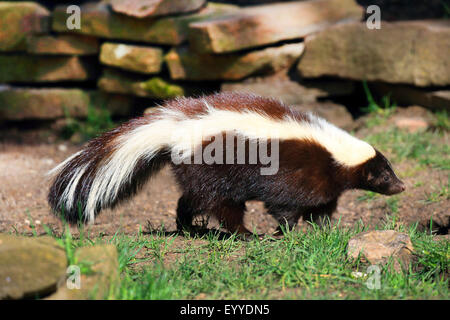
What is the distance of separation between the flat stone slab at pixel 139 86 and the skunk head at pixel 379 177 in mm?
3445

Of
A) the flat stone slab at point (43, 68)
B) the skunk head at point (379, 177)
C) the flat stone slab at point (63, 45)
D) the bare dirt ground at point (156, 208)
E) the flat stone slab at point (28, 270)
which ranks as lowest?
the bare dirt ground at point (156, 208)

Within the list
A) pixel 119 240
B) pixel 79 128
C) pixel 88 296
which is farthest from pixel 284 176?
pixel 79 128

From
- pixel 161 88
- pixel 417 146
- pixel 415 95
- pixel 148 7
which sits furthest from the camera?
pixel 161 88

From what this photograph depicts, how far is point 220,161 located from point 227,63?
3.23 m

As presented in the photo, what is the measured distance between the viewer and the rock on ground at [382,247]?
12.4 ft

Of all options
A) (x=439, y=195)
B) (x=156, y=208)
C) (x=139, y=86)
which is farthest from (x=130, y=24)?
(x=439, y=195)

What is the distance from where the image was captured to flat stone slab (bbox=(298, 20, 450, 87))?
696cm

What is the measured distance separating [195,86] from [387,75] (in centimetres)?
243

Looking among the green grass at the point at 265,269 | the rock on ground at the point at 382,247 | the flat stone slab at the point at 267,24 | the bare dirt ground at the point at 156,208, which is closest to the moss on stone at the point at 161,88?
the flat stone slab at the point at 267,24

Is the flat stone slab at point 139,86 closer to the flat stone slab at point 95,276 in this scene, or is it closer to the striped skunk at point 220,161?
the striped skunk at point 220,161

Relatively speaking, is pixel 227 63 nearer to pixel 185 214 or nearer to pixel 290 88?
pixel 290 88

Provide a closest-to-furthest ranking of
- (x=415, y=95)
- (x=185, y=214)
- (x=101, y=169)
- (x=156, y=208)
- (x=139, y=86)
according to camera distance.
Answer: (x=101, y=169), (x=185, y=214), (x=156, y=208), (x=415, y=95), (x=139, y=86)

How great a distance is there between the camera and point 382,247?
385 cm

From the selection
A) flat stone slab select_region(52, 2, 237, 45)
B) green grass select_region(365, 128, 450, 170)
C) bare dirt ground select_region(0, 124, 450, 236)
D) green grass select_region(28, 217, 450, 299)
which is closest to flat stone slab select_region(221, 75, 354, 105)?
flat stone slab select_region(52, 2, 237, 45)
